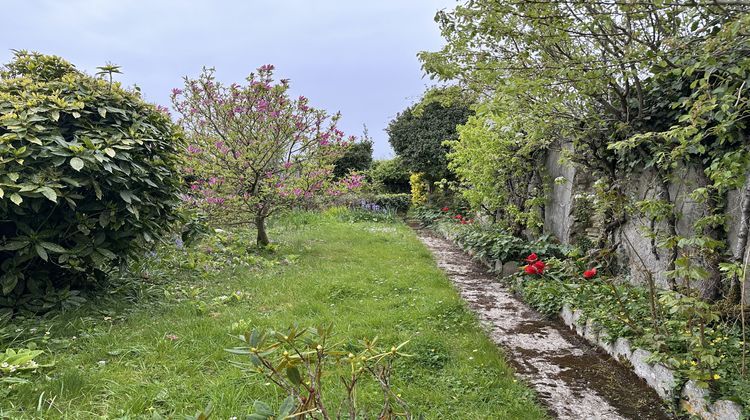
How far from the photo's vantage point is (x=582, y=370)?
2.81 m

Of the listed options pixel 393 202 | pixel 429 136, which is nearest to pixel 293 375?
pixel 429 136

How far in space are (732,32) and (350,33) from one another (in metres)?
3.94

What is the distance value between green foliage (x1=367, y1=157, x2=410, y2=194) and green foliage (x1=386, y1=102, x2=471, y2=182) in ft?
4.29

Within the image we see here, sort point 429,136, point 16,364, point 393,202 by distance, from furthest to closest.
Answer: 1. point 393,202
2. point 429,136
3. point 16,364

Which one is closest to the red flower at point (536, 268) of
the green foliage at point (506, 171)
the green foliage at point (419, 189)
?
the green foliage at point (506, 171)

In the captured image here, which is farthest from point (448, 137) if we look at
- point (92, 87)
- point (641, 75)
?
point (92, 87)

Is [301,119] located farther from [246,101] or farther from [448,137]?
[448,137]

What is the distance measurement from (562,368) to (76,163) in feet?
12.0

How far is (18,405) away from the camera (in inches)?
70.8

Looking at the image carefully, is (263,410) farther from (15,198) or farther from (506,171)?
(506,171)

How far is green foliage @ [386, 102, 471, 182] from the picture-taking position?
→ 40.7 ft

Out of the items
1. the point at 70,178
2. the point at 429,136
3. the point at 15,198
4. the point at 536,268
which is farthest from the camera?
the point at 429,136

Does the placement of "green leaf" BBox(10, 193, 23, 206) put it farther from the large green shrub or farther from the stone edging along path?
the stone edging along path

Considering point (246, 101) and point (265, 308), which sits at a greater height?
point (246, 101)
